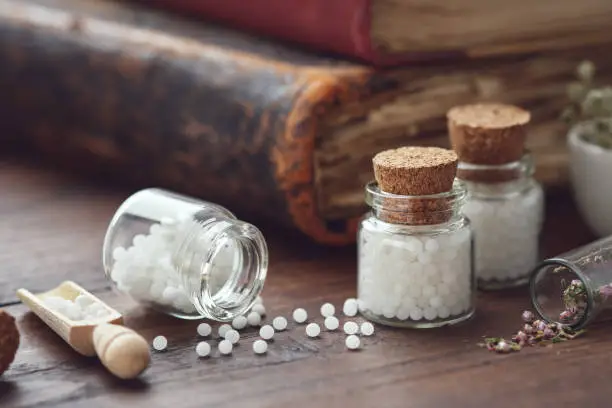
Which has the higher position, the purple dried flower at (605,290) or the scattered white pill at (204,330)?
the purple dried flower at (605,290)

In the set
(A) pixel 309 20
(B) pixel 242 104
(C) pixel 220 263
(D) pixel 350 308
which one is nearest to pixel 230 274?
(C) pixel 220 263

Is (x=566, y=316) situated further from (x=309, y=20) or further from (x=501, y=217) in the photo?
(x=309, y=20)

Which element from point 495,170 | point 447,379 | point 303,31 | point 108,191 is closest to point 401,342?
point 447,379

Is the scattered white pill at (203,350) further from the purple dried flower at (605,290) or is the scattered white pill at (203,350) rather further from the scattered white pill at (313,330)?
the purple dried flower at (605,290)

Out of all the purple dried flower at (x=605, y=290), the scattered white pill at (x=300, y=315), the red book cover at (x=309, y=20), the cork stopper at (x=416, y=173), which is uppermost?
the red book cover at (x=309, y=20)

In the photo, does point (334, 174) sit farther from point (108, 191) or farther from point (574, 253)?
point (108, 191)

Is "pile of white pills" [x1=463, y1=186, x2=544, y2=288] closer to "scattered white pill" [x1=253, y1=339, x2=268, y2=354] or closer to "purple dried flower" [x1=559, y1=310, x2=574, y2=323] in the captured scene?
"purple dried flower" [x1=559, y1=310, x2=574, y2=323]

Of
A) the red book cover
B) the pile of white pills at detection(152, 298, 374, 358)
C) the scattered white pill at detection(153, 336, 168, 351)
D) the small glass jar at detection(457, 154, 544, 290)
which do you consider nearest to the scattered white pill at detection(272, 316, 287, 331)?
the pile of white pills at detection(152, 298, 374, 358)

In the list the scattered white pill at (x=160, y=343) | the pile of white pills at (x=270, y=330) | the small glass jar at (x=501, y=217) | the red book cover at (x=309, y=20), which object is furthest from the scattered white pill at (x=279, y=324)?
the red book cover at (x=309, y=20)
